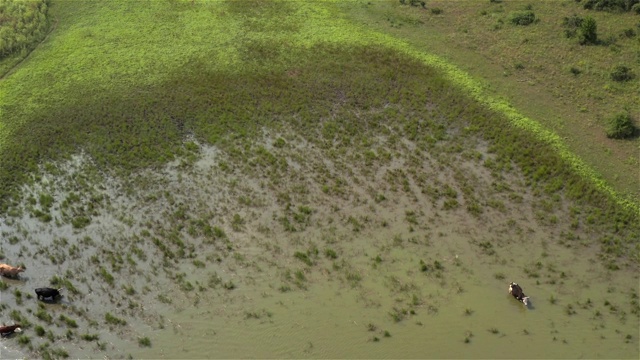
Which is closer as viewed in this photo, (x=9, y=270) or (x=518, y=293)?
(x=518, y=293)

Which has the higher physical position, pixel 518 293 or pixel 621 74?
pixel 621 74

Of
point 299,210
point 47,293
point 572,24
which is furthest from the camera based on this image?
point 572,24

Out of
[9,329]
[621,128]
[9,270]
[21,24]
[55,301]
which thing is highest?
[21,24]

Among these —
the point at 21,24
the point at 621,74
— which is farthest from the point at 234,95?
the point at 621,74

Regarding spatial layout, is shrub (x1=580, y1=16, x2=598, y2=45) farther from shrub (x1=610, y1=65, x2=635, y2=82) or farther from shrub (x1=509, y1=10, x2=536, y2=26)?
shrub (x1=610, y1=65, x2=635, y2=82)

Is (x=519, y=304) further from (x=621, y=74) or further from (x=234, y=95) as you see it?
(x=234, y=95)

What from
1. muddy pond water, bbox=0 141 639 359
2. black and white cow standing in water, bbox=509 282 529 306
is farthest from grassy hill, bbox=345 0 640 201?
black and white cow standing in water, bbox=509 282 529 306

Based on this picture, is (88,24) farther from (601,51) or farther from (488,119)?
(601,51)
